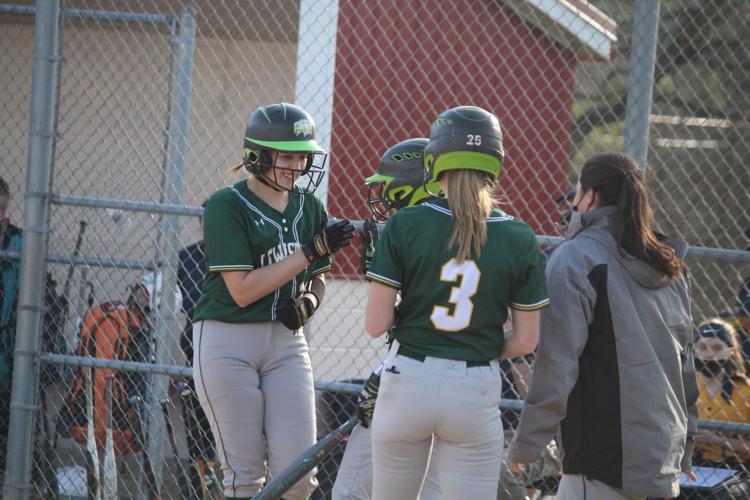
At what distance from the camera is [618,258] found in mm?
3266

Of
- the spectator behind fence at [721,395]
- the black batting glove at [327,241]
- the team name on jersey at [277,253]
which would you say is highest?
the black batting glove at [327,241]

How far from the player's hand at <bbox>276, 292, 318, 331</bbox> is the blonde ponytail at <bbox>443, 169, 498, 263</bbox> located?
91cm

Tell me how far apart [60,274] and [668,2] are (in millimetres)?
9842

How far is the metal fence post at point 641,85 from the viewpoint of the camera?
4.47 metres

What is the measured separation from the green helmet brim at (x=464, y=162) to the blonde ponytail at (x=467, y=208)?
0.08ft

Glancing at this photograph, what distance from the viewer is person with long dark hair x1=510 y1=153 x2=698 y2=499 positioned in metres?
3.21

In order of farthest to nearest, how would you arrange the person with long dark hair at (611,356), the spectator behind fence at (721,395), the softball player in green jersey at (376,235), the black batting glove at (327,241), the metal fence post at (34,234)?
the spectator behind fence at (721,395), the metal fence post at (34,234), the black batting glove at (327,241), the softball player in green jersey at (376,235), the person with long dark hair at (611,356)

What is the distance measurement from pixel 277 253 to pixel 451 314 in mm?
1018

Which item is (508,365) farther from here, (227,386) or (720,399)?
(227,386)

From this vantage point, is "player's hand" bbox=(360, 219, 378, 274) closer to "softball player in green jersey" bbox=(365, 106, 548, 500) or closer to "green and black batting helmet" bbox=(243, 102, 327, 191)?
"green and black batting helmet" bbox=(243, 102, 327, 191)

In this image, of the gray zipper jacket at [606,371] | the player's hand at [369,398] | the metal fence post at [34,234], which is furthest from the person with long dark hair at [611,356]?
the metal fence post at [34,234]

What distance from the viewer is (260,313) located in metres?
3.75

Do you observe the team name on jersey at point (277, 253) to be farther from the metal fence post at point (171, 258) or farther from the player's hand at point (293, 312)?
the metal fence post at point (171, 258)

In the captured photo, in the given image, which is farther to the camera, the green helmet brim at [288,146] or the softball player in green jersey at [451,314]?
the green helmet brim at [288,146]
